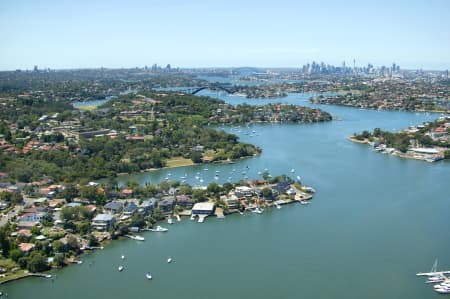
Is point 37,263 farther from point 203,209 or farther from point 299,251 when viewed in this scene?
point 299,251

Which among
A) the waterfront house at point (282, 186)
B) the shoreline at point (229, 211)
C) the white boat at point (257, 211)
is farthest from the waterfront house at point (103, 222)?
the waterfront house at point (282, 186)

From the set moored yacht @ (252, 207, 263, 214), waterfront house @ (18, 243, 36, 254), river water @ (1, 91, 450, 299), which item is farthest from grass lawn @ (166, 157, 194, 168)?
waterfront house @ (18, 243, 36, 254)

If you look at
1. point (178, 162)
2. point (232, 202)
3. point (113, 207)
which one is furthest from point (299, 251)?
point (178, 162)

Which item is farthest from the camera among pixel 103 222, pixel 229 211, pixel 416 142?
pixel 416 142

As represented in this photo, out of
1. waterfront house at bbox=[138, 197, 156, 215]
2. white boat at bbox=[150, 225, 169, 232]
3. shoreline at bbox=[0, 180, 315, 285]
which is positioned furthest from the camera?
waterfront house at bbox=[138, 197, 156, 215]

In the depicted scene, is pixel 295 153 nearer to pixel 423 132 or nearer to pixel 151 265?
pixel 423 132

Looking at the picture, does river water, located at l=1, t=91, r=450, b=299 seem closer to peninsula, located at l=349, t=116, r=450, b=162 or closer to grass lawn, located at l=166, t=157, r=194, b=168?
grass lawn, located at l=166, t=157, r=194, b=168

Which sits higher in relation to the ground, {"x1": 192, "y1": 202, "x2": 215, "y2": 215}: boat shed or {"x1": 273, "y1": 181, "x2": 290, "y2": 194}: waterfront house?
{"x1": 273, "y1": 181, "x2": 290, "y2": 194}: waterfront house

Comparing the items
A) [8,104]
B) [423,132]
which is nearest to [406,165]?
[423,132]
